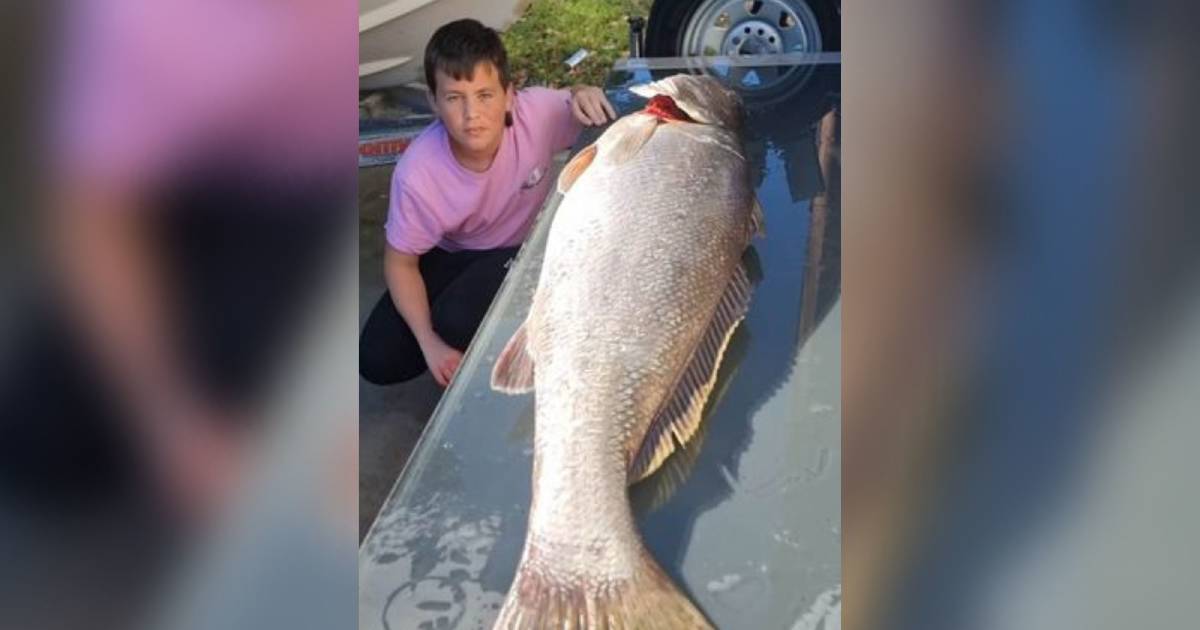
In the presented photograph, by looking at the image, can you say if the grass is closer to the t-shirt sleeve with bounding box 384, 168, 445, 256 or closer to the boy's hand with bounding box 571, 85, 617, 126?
the boy's hand with bounding box 571, 85, 617, 126

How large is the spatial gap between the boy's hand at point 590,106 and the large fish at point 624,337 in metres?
0.04

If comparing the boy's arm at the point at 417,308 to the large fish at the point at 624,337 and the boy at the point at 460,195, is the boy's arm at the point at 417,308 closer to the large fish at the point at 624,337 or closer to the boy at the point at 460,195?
the boy at the point at 460,195

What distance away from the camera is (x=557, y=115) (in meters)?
2.21

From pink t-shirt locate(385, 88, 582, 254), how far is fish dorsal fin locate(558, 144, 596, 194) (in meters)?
0.03

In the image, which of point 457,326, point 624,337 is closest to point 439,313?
point 457,326

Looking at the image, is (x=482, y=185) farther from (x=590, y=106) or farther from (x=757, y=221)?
(x=757, y=221)

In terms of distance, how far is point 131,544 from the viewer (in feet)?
7.45

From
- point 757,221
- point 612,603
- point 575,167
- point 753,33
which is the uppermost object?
point 753,33

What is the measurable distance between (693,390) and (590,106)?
2.08 ft

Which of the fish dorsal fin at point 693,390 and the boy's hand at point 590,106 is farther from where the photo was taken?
the boy's hand at point 590,106

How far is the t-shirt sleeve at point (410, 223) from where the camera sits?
2209mm

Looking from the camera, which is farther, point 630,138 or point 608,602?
point 630,138

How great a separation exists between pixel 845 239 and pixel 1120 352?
601 mm

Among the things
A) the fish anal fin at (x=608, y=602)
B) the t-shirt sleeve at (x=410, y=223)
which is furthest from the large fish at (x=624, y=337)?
the t-shirt sleeve at (x=410, y=223)
